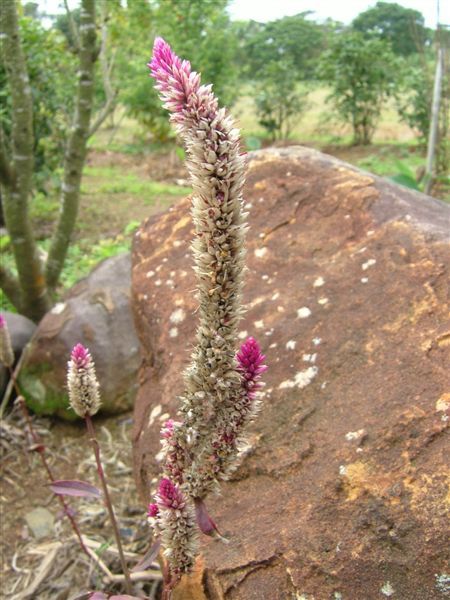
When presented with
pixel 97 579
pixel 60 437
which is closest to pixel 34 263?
pixel 60 437

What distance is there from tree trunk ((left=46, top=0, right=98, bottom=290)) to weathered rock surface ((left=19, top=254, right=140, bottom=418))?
86cm

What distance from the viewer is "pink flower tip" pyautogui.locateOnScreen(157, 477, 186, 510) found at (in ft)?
4.00

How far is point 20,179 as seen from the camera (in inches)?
172

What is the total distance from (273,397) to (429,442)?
20.2 inches

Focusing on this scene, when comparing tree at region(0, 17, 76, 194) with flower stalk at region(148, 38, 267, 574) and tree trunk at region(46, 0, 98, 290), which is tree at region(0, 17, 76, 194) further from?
flower stalk at region(148, 38, 267, 574)

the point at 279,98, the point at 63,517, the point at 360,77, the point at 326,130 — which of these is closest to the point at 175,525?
the point at 63,517

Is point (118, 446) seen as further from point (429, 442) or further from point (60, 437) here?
point (429, 442)

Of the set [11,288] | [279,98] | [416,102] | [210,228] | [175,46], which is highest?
[175,46]

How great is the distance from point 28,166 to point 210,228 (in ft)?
12.0

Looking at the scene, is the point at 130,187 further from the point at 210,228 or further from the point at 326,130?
the point at 210,228

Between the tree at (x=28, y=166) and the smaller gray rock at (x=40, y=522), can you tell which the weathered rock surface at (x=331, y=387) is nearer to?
the smaller gray rock at (x=40, y=522)

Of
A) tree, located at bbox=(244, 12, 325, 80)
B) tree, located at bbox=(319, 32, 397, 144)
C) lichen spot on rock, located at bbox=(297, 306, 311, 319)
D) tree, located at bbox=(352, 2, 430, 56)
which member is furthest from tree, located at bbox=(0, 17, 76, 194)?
tree, located at bbox=(352, 2, 430, 56)

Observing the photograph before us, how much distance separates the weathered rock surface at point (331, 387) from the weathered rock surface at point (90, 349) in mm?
1185

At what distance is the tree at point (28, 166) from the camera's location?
409cm
